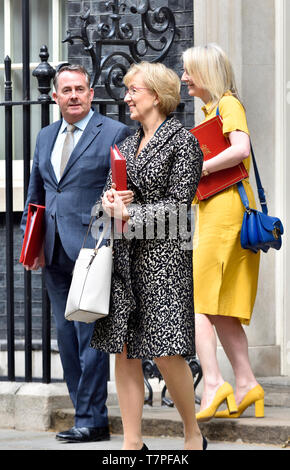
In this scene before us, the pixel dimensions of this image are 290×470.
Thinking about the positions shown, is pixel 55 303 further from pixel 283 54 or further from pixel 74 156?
pixel 283 54

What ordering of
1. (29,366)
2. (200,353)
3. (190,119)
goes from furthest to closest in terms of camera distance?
(190,119) → (29,366) → (200,353)

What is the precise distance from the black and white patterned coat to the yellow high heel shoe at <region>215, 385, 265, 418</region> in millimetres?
964

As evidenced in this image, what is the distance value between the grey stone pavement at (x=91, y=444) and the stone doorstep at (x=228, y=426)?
4cm

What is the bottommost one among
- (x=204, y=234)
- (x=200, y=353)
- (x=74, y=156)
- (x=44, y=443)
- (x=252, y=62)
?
(x=44, y=443)

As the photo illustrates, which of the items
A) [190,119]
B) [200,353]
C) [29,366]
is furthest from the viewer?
[190,119]

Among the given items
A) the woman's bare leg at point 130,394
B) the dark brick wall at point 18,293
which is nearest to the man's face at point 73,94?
the woman's bare leg at point 130,394

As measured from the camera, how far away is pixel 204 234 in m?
6.50

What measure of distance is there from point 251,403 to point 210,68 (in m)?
1.80

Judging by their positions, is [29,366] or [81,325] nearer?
[81,325]

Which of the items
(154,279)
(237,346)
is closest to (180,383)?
(154,279)

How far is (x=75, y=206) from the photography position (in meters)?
6.56

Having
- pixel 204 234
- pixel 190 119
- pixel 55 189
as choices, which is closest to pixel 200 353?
pixel 204 234

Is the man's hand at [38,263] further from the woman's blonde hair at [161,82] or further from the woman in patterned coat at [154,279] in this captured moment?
the woman's blonde hair at [161,82]

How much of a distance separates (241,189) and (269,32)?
1.69 meters
